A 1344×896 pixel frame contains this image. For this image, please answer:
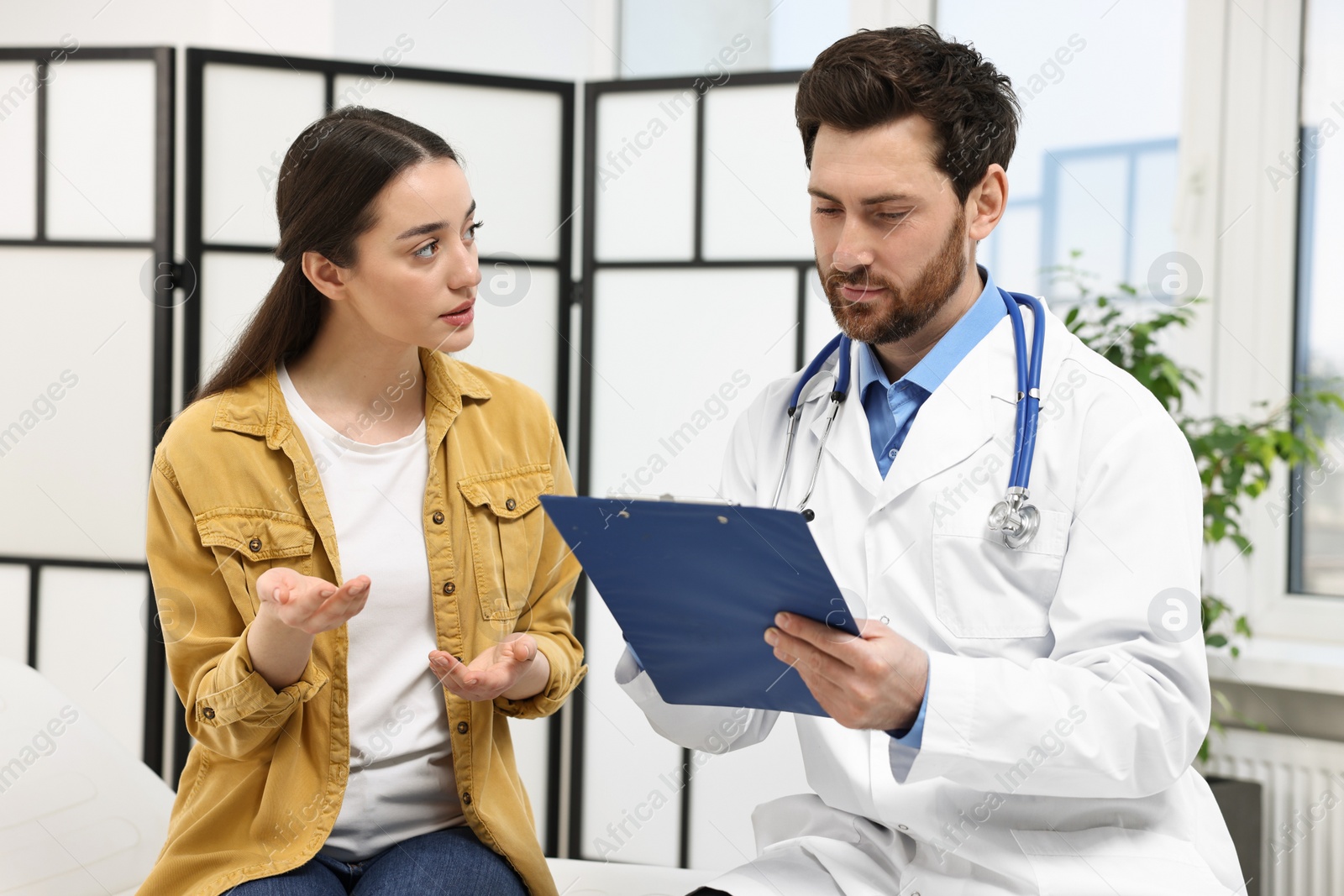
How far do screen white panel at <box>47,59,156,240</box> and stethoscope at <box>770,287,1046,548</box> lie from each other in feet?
6.33

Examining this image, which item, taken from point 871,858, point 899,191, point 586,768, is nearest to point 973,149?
point 899,191

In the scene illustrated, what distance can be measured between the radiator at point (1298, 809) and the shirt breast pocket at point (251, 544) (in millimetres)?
2223

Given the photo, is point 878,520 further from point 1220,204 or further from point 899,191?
point 1220,204

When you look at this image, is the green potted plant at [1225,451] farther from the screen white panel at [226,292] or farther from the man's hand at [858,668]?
the screen white panel at [226,292]

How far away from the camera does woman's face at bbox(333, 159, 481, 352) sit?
1584mm

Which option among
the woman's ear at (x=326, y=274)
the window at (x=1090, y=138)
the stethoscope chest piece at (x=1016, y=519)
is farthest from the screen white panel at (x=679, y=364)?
the stethoscope chest piece at (x=1016, y=519)

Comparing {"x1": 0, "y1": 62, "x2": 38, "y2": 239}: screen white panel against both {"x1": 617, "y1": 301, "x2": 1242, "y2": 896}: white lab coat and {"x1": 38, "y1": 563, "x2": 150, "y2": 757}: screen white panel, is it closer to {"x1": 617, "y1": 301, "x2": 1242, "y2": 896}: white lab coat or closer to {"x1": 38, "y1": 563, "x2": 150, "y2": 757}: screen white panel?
{"x1": 38, "y1": 563, "x2": 150, "y2": 757}: screen white panel

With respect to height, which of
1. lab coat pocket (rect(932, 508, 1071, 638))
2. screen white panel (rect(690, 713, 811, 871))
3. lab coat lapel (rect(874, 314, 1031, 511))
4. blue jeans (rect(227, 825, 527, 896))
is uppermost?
lab coat lapel (rect(874, 314, 1031, 511))

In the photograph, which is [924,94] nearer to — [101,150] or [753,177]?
[753,177]

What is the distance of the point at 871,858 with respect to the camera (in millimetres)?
1462

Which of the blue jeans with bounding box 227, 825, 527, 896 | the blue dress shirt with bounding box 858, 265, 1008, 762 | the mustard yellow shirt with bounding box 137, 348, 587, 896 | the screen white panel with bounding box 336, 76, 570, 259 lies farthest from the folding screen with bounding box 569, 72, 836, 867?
the blue jeans with bounding box 227, 825, 527, 896

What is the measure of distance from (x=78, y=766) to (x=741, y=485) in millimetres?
1226

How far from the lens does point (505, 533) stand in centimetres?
169

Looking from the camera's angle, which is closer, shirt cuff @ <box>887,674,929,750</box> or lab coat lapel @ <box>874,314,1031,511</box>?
shirt cuff @ <box>887,674,929,750</box>
